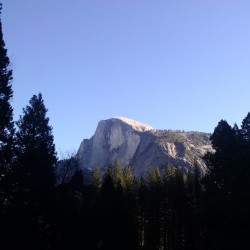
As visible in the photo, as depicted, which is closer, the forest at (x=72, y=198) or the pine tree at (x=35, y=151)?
the forest at (x=72, y=198)

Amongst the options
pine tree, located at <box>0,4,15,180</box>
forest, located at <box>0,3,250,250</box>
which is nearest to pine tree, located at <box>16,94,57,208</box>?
forest, located at <box>0,3,250,250</box>

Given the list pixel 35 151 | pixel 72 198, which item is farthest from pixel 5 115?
pixel 72 198

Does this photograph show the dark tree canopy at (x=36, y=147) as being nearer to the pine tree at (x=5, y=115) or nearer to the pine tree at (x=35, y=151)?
the pine tree at (x=35, y=151)

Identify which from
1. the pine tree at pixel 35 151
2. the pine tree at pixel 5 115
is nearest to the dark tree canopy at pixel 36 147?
the pine tree at pixel 35 151

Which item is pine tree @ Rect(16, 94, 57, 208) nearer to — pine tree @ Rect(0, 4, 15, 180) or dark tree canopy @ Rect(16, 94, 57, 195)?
dark tree canopy @ Rect(16, 94, 57, 195)

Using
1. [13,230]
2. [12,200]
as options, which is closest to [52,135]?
[12,200]

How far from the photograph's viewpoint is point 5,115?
81.6ft

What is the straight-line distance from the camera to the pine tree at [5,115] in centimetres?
2467

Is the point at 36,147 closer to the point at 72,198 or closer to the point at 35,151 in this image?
the point at 35,151

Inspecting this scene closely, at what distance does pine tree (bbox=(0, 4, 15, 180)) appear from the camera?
24672 mm

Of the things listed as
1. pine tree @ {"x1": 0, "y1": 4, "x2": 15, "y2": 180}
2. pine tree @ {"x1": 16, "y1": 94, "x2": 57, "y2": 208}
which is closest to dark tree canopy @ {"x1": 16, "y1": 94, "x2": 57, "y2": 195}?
pine tree @ {"x1": 16, "y1": 94, "x2": 57, "y2": 208}

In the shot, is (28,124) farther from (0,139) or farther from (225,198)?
(225,198)

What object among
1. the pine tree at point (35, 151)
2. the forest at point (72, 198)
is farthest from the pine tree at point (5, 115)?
the pine tree at point (35, 151)

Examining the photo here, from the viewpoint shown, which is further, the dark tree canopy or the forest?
the dark tree canopy
